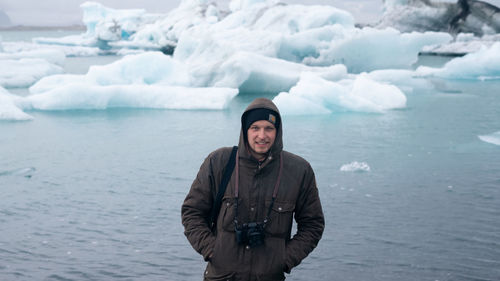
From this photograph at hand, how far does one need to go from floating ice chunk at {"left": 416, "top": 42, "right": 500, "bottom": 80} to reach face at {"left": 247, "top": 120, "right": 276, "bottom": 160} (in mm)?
17479

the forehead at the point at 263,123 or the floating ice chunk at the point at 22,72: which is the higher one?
the forehead at the point at 263,123

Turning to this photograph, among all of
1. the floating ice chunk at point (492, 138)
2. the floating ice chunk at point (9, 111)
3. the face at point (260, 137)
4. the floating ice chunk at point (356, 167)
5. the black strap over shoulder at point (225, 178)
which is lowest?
the floating ice chunk at point (9, 111)

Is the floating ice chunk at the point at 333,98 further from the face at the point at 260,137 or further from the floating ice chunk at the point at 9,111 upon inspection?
the face at the point at 260,137

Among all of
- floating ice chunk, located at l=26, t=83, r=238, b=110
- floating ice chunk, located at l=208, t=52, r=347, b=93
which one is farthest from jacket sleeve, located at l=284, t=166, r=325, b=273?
floating ice chunk, located at l=208, t=52, r=347, b=93

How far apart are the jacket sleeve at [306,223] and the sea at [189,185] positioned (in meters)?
1.41

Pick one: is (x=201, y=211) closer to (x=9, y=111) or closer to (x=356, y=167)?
(x=356, y=167)

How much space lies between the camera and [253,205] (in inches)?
70.6

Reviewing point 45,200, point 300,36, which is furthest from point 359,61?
point 45,200

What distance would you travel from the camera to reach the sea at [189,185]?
339 centimetres

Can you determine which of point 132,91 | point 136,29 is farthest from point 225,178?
point 136,29

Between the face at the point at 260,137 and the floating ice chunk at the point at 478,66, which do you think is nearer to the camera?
the face at the point at 260,137

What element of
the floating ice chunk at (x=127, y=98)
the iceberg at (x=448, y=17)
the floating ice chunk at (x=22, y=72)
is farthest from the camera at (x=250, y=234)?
the iceberg at (x=448, y=17)

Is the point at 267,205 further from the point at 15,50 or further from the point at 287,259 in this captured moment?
the point at 15,50

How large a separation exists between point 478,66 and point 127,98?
12.0m
